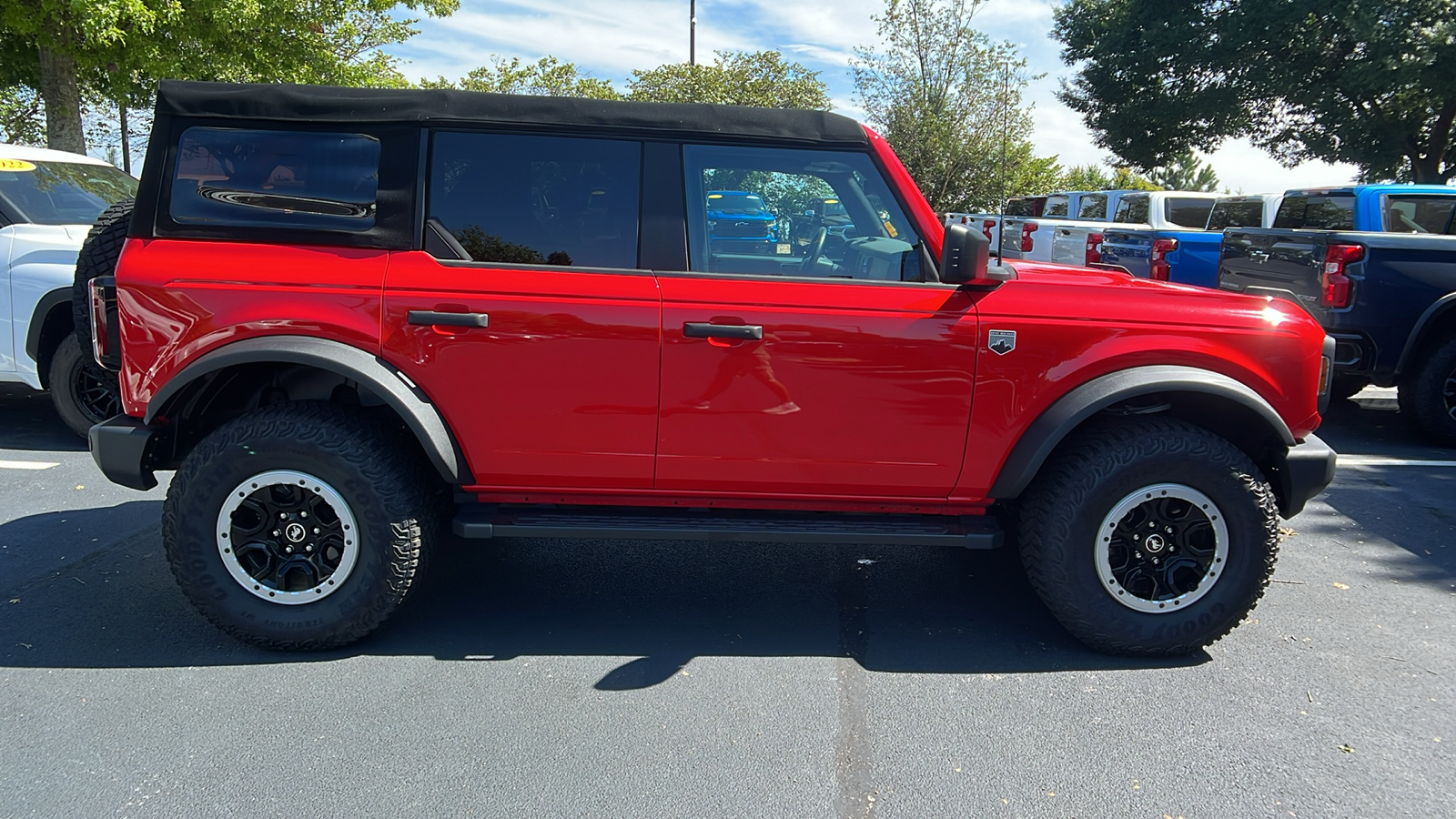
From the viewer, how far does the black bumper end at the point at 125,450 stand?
346cm

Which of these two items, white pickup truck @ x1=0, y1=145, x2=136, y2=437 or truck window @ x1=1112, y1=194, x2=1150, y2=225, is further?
truck window @ x1=1112, y1=194, x2=1150, y2=225

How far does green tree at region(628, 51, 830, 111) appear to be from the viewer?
19.6 meters

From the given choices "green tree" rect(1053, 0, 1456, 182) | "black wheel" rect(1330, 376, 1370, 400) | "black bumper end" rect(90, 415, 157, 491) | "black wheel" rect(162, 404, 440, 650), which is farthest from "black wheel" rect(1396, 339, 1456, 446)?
"green tree" rect(1053, 0, 1456, 182)

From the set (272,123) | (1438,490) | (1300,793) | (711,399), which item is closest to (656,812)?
(711,399)

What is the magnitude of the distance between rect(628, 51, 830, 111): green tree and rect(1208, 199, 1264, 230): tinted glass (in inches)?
370

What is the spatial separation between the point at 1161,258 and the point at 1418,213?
2157mm

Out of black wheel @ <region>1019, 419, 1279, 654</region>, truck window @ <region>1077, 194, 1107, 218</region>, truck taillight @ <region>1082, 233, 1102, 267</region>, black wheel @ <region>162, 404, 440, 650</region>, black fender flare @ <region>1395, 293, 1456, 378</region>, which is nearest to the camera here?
black wheel @ <region>162, 404, 440, 650</region>

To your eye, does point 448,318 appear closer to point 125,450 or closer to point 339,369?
point 339,369

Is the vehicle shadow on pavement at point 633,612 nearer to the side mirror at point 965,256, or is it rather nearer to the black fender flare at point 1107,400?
the black fender flare at point 1107,400

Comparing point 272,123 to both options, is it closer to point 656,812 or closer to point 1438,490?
point 656,812

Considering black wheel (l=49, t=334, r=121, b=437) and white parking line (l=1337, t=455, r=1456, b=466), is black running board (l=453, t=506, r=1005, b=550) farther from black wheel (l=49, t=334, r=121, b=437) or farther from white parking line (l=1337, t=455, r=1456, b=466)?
white parking line (l=1337, t=455, r=1456, b=466)

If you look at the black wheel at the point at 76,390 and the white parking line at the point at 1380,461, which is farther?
the white parking line at the point at 1380,461

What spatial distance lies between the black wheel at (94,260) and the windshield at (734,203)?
2.21m

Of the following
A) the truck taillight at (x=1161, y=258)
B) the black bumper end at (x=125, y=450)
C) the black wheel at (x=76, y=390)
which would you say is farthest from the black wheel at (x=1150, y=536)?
the truck taillight at (x=1161, y=258)
